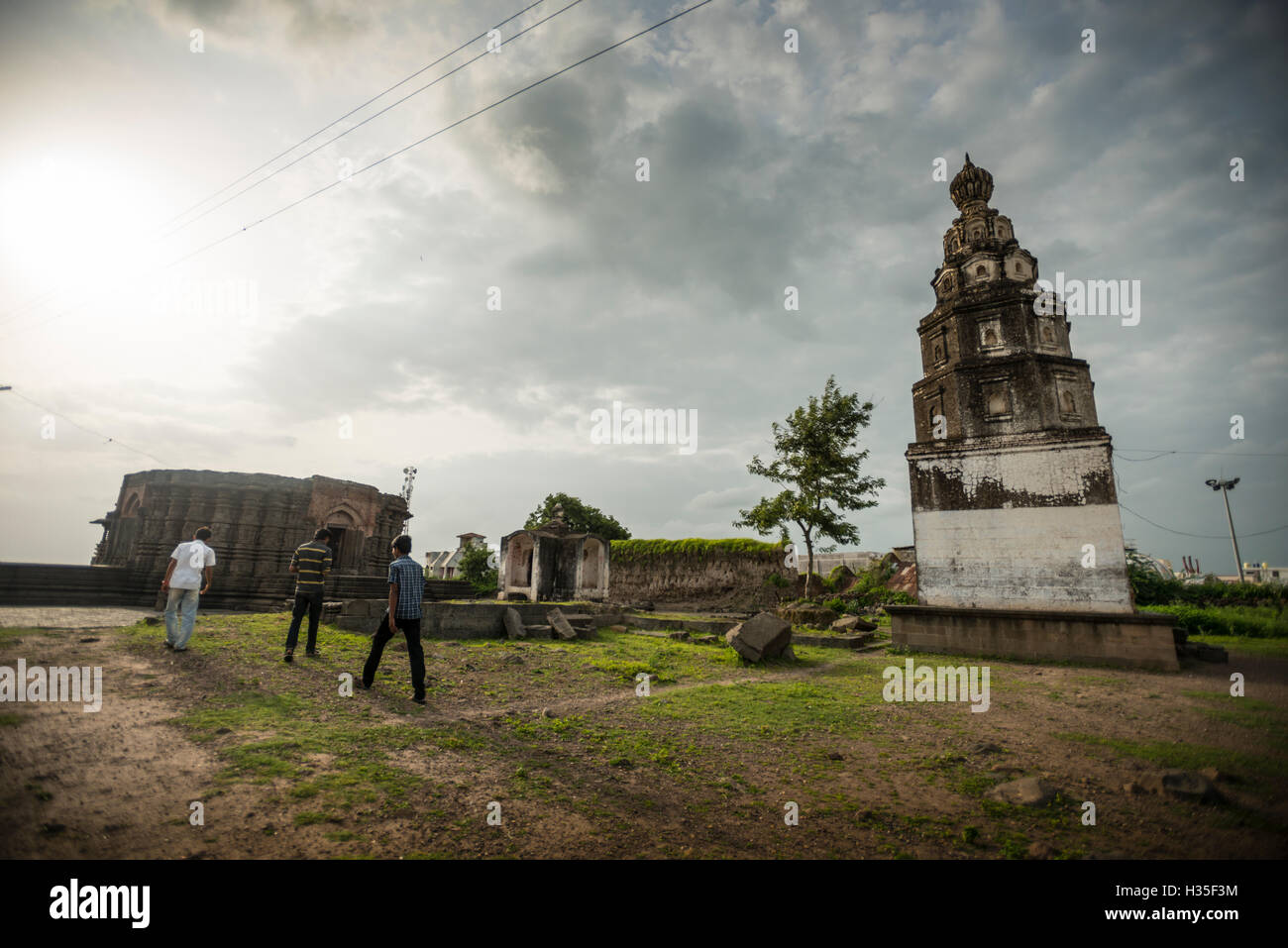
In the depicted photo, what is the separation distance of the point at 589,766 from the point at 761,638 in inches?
248

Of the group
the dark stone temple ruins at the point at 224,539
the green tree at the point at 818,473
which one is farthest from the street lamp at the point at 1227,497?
the dark stone temple ruins at the point at 224,539

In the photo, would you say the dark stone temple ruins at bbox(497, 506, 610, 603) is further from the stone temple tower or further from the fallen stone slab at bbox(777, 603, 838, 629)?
the stone temple tower

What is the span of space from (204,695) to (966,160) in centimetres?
2210

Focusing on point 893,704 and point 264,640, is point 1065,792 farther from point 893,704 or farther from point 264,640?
point 264,640

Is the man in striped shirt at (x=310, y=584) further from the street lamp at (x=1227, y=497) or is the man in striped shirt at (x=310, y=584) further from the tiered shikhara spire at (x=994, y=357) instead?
the street lamp at (x=1227, y=497)

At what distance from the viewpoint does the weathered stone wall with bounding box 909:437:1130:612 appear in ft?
36.0

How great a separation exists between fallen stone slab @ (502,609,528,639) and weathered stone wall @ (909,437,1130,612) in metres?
9.55

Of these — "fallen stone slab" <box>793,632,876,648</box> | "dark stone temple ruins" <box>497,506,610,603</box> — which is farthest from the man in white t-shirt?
"dark stone temple ruins" <box>497,506,610,603</box>

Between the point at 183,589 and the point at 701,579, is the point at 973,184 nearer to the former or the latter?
the point at 701,579

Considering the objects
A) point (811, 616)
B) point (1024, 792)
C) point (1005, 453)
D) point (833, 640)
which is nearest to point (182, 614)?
point (1024, 792)

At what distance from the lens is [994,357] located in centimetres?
1360

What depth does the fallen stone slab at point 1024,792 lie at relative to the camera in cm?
369

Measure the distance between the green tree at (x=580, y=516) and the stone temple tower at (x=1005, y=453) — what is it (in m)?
29.3
